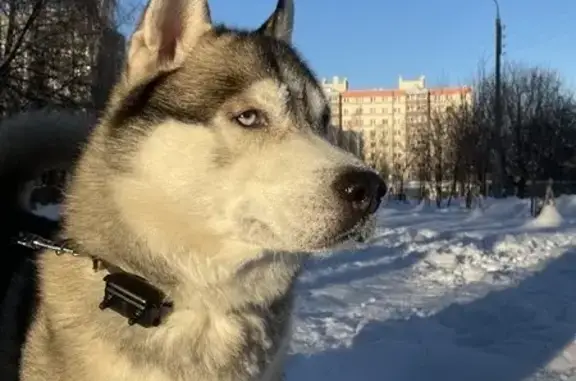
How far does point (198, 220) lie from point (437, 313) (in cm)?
578

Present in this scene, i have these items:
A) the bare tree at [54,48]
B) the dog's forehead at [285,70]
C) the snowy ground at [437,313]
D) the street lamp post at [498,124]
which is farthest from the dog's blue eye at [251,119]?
the street lamp post at [498,124]

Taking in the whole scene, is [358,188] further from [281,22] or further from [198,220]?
[281,22]

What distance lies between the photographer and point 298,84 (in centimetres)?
312

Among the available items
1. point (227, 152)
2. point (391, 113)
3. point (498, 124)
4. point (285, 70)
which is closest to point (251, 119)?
point (227, 152)

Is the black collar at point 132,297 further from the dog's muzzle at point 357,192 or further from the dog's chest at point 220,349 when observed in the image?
the dog's muzzle at point 357,192

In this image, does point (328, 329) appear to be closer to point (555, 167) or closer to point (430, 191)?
point (430, 191)

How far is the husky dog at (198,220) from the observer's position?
108 inches

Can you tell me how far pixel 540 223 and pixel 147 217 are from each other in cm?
1982

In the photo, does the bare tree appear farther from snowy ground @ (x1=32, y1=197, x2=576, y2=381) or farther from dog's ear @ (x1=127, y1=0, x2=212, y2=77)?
dog's ear @ (x1=127, y1=0, x2=212, y2=77)

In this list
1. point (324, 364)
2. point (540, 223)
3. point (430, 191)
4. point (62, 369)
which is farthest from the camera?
point (430, 191)

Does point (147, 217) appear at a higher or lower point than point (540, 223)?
higher

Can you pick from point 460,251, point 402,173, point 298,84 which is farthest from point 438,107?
point 298,84

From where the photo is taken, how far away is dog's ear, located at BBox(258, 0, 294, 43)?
3594 millimetres

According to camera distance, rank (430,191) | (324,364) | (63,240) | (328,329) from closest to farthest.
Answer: (63,240)
(324,364)
(328,329)
(430,191)
